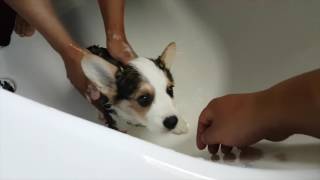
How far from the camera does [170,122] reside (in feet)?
2.59

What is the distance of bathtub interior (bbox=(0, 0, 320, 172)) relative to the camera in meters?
0.89

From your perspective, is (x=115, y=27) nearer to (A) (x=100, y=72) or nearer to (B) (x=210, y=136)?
(A) (x=100, y=72)

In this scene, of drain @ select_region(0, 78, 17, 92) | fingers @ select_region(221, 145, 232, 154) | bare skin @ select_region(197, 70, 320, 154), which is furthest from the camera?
drain @ select_region(0, 78, 17, 92)

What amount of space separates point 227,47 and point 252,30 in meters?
0.07

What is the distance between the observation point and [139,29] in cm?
104

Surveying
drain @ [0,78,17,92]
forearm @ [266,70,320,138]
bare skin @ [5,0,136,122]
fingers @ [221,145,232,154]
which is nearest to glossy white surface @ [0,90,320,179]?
forearm @ [266,70,320,138]

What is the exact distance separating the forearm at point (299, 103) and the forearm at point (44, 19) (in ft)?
1.32

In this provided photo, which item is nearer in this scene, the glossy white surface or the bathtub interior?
the glossy white surface

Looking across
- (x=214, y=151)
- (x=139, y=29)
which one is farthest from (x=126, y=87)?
(x=139, y=29)

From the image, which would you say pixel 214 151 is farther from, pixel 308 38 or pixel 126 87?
pixel 308 38

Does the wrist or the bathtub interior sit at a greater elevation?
the wrist

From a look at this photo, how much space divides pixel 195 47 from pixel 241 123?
0.42m

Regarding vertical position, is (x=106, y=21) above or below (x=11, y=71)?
above

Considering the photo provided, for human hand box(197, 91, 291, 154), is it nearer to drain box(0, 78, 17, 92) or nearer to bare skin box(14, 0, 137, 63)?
bare skin box(14, 0, 137, 63)
